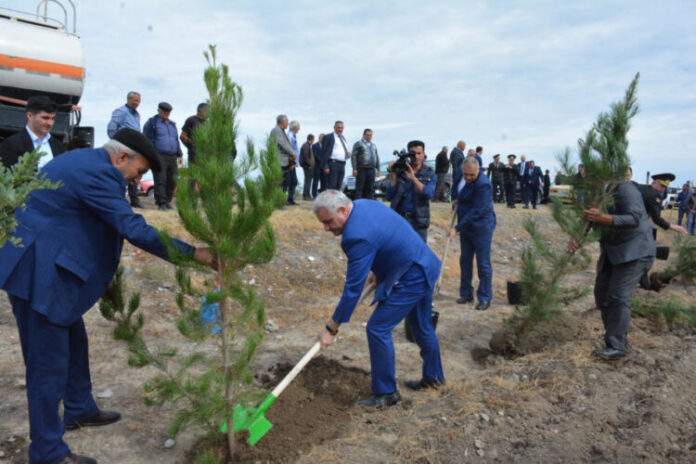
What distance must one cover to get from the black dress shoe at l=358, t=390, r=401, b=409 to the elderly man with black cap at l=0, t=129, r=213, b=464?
1.88 metres

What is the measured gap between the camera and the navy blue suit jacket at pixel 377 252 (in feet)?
12.3

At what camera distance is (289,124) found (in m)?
10.6

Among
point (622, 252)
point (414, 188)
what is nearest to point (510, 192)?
point (414, 188)

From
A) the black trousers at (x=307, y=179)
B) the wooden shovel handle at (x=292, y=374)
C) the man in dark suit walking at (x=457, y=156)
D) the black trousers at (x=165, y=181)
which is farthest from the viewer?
the man in dark suit walking at (x=457, y=156)

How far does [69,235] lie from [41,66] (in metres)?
7.80

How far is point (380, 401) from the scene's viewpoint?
4.09 m

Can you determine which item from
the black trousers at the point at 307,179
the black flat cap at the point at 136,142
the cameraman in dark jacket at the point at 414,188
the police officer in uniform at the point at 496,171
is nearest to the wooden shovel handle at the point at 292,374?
the black flat cap at the point at 136,142

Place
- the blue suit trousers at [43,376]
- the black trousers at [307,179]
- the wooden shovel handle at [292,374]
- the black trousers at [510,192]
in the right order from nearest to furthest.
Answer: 1. the blue suit trousers at [43,376]
2. the wooden shovel handle at [292,374]
3. the black trousers at [307,179]
4. the black trousers at [510,192]

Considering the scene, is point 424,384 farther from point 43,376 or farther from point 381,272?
point 43,376

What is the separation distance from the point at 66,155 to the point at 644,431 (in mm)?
4143

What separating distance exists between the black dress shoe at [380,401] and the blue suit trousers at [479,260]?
11.0ft

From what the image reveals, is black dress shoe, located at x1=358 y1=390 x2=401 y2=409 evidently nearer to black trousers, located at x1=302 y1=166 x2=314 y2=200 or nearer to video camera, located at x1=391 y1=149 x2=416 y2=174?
video camera, located at x1=391 y1=149 x2=416 y2=174

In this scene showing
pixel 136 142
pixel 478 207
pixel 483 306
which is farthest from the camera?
pixel 483 306

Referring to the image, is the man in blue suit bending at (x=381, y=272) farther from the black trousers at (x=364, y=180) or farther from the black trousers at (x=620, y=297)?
the black trousers at (x=364, y=180)
